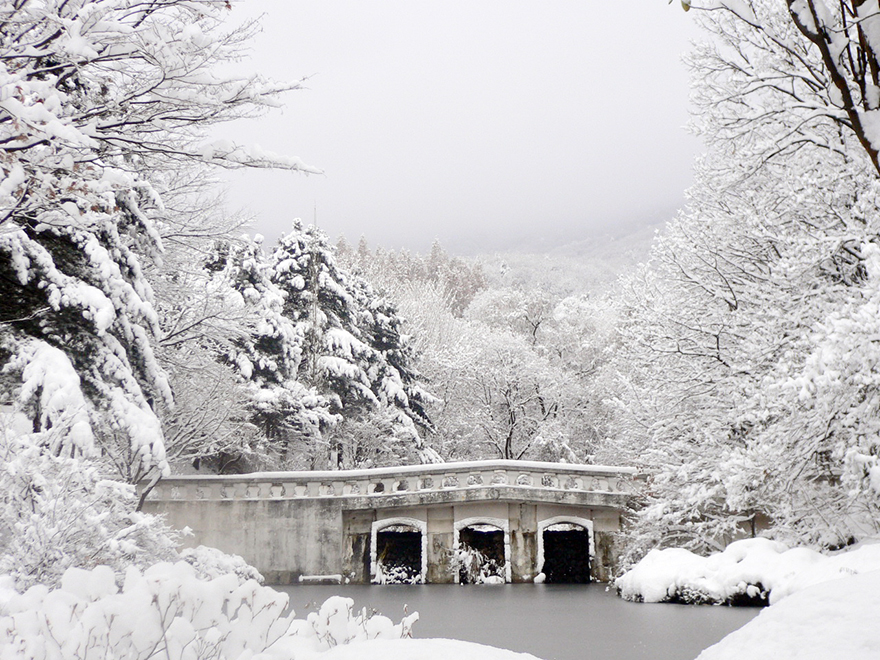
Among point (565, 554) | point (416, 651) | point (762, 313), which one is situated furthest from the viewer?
point (565, 554)

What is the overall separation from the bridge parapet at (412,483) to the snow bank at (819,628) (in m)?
19.2

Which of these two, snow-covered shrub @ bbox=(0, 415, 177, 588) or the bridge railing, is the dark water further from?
the bridge railing

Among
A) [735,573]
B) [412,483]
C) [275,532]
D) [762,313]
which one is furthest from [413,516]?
[762,313]

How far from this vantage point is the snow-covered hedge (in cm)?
312

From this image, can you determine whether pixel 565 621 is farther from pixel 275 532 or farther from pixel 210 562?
pixel 275 532

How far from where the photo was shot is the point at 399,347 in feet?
106

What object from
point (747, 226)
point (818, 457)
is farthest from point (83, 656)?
point (747, 226)

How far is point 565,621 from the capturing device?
1269 cm

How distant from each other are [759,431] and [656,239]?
6097mm

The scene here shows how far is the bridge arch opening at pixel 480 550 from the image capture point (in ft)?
75.7

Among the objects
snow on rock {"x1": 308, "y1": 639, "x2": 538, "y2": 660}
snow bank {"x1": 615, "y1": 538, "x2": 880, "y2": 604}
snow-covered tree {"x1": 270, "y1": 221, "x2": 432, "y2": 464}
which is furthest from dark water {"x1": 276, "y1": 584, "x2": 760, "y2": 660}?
snow-covered tree {"x1": 270, "y1": 221, "x2": 432, "y2": 464}

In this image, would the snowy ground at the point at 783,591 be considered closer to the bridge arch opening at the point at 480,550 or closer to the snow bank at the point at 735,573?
the snow bank at the point at 735,573

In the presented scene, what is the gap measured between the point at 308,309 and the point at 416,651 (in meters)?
27.8

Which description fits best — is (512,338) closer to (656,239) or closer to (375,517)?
(375,517)
